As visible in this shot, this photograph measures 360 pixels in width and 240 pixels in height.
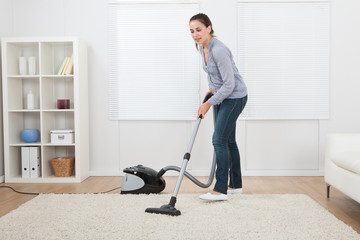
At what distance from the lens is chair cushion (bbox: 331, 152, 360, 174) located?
A: 7.07 ft

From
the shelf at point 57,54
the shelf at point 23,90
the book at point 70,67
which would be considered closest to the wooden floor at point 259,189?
the shelf at point 23,90

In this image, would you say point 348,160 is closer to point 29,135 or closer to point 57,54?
point 29,135

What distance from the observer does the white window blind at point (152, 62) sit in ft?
11.8

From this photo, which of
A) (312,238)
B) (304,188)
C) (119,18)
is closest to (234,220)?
(312,238)

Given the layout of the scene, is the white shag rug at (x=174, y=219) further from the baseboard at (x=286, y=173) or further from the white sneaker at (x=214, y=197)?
the baseboard at (x=286, y=173)

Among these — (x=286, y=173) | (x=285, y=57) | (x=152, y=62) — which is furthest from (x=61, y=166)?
(x=285, y=57)

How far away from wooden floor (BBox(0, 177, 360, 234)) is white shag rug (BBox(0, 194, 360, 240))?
145mm

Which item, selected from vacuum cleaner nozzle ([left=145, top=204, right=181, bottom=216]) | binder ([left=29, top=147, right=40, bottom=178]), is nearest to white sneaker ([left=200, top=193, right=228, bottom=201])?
vacuum cleaner nozzle ([left=145, top=204, right=181, bottom=216])

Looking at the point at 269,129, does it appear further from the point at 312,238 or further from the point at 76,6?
the point at 76,6

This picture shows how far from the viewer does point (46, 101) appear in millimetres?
3463

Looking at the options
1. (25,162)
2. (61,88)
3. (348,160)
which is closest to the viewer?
(348,160)

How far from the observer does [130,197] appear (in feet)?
8.66

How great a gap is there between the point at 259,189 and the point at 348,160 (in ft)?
2.99

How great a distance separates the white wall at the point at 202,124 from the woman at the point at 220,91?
3.46 ft
